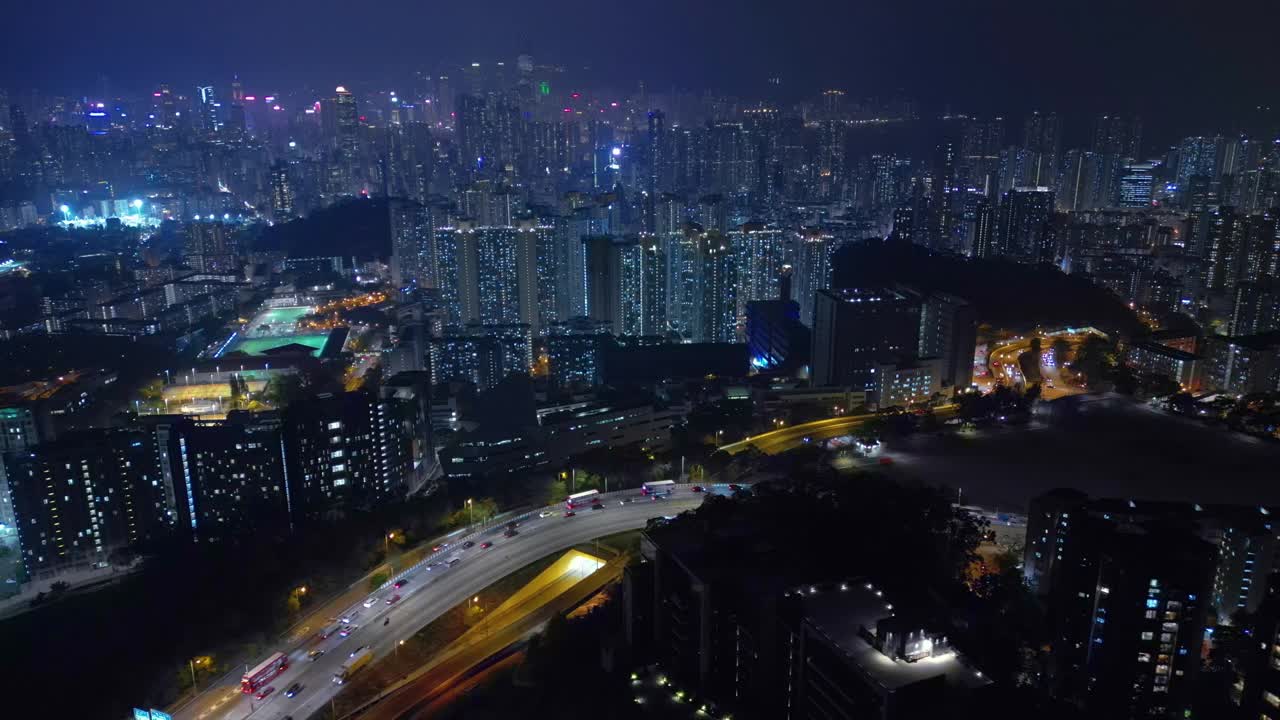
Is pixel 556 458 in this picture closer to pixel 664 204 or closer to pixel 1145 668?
pixel 1145 668

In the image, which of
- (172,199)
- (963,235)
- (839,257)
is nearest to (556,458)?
(839,257)

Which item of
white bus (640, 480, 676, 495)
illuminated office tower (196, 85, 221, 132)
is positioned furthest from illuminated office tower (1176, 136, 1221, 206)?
illuminated office tower (196, 85, 221, 132)

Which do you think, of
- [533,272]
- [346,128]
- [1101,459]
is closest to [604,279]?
[533,272]

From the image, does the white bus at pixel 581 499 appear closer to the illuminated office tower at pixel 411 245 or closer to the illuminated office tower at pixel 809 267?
the illuminated office tower at pixel 809 267

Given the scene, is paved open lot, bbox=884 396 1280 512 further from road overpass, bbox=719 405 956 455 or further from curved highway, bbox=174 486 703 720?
curved highway, bbox=174 486 703 720

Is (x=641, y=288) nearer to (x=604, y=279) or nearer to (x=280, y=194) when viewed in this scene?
(x=604, y=279)

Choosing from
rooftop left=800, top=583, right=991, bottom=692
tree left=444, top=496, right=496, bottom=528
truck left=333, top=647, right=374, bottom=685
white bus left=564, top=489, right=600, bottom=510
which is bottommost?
truck left=333, top=647, right=374, bottom=685
